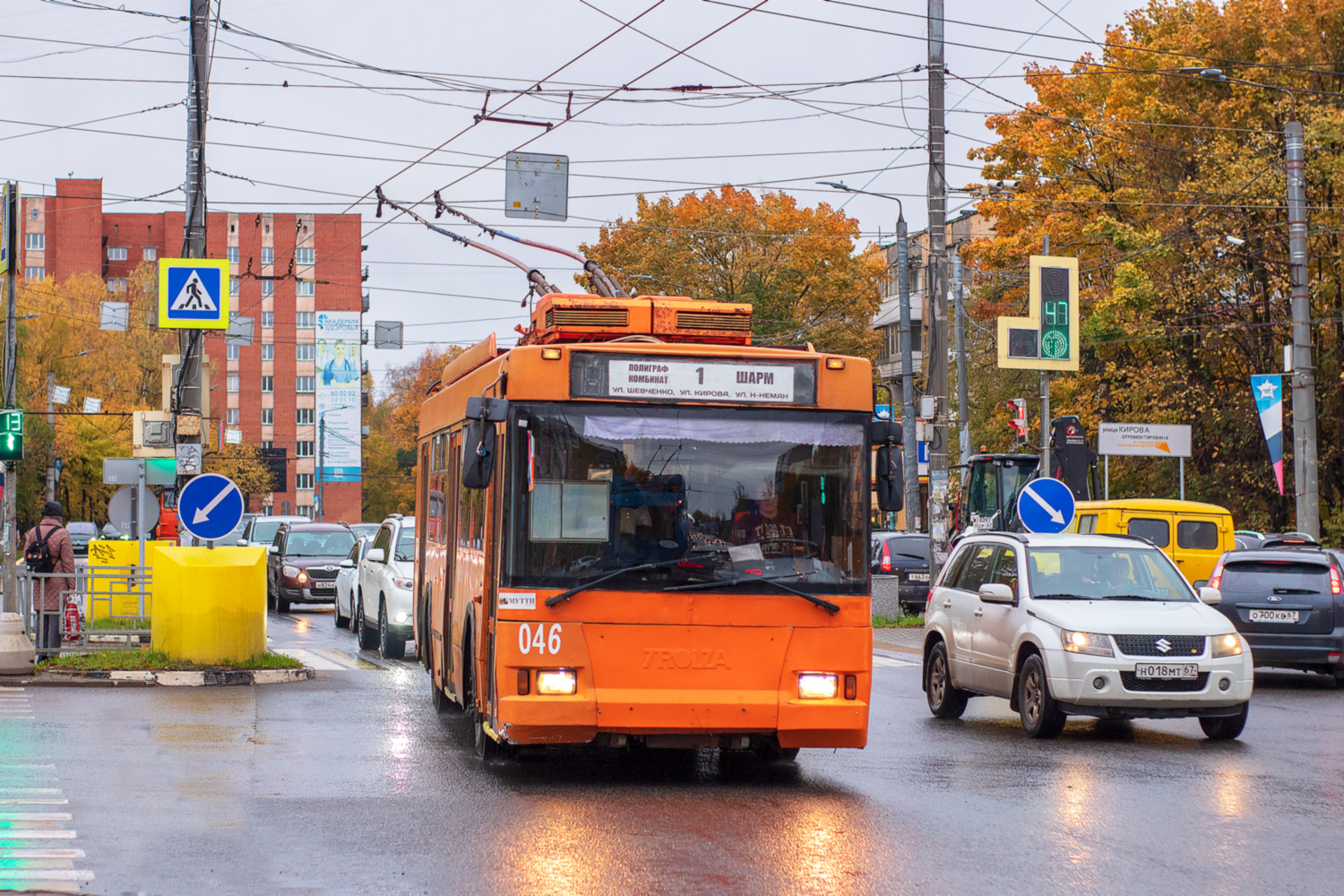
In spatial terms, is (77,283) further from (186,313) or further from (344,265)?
(186,313)

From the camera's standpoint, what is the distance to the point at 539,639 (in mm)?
10398

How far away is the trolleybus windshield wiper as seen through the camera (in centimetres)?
1050

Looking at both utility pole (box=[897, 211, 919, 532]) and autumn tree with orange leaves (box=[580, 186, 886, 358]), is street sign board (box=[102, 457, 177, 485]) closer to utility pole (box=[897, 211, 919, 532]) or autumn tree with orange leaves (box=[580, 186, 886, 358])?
utility pole (box=[897, 211, 919, 532])

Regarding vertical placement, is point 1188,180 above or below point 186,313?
above

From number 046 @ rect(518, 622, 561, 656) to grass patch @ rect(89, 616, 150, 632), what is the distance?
10.6 metres

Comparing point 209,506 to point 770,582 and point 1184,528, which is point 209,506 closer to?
point 770,582

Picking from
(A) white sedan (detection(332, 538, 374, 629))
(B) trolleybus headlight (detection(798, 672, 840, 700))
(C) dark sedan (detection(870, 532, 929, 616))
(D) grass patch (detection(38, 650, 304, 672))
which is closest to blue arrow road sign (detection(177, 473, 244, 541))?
(D) grass patch (detection(38, 650, 304, 672))

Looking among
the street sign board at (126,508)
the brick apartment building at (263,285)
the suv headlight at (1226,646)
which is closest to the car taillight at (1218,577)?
the suv headlight at (1226,646)

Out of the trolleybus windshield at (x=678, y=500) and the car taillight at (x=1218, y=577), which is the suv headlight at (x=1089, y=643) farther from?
the car taillight at (x=1218, y=577)

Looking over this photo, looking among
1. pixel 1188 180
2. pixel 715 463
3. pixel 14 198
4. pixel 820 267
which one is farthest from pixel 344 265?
pixel 715 463

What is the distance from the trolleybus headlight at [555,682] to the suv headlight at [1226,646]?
581 cm

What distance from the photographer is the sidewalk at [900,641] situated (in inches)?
969

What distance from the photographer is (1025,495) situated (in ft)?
73.5

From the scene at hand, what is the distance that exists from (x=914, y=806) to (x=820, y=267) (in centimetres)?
5173
